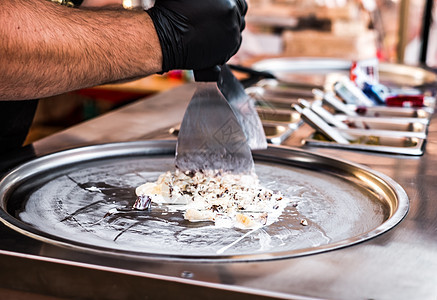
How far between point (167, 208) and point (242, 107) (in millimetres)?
305

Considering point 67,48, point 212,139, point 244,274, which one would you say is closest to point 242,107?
point 212,139

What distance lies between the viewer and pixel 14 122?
1.38 m

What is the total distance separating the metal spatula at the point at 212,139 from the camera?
3.78 feet

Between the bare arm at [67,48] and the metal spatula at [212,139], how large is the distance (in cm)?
13

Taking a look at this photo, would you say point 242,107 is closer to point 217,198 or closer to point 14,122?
point 217,198

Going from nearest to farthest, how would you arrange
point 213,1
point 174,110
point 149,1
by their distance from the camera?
1. point 213,1
2. point 149,1
3. point 174,110

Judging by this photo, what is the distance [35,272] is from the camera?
736 millimetres

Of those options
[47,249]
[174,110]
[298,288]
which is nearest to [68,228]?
[47,249]

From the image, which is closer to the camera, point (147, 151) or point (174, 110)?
point (147, 151)

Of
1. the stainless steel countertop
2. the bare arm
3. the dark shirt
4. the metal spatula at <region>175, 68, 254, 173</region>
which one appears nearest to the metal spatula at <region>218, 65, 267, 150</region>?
the metal spatula at <region>175, 68, 254, 173</region>

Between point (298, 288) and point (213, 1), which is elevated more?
point (213, 1)

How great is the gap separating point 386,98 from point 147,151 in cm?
95

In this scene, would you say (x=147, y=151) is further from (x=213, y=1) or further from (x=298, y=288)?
(x=298, y=288)

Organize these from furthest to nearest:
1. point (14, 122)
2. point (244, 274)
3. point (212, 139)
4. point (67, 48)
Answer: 1. point (14, 122)
2. point (212, 139)
3. point (67, 48)
4. point (244, 274)
